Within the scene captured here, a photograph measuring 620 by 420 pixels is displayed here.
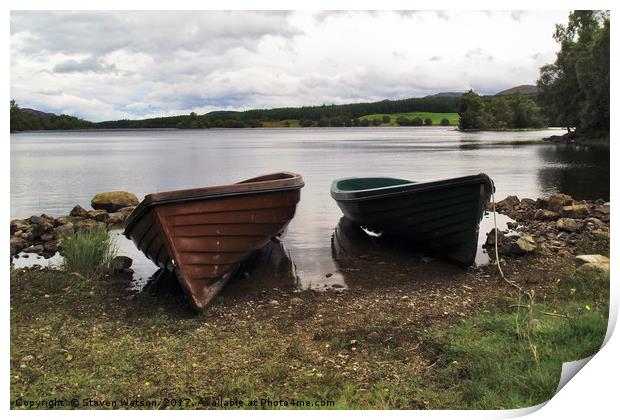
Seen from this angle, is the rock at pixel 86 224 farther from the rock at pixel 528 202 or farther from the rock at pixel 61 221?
the rock at pixel 528 202

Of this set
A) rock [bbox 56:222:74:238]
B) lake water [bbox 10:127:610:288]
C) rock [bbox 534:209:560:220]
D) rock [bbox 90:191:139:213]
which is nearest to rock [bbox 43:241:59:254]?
rock [bbox 56:222:74:238]

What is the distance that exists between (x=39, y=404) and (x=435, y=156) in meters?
11.8

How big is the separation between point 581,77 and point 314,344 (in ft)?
12.1

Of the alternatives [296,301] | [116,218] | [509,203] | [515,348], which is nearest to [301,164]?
[116,218]

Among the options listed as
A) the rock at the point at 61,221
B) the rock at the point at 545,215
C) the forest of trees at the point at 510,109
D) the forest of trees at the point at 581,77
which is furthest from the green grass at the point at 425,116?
the rock at the point at 61,221

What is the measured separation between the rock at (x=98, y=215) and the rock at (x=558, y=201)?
331 inches

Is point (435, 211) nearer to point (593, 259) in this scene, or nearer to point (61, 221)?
point (593, 259)

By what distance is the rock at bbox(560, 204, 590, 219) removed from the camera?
31.3ft

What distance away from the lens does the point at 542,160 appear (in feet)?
41.6

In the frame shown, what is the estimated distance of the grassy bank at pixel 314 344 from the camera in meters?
4.35

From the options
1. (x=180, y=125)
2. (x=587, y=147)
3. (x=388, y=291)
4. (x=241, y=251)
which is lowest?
(x=388, y=291)

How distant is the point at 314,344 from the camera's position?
5.08 metres
